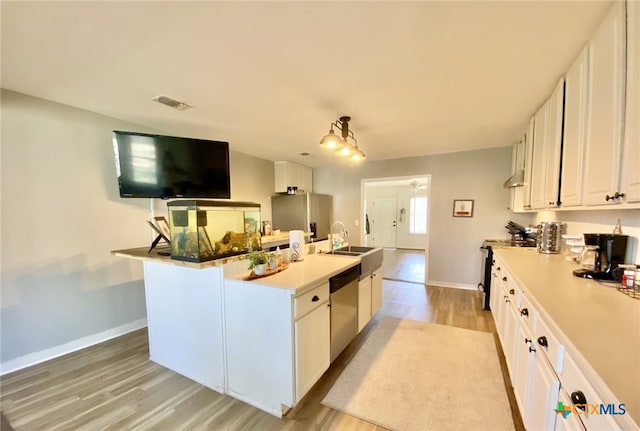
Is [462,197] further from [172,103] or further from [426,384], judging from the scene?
[172,103]

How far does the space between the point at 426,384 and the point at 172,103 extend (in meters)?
3.42

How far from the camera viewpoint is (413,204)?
881 centimetres

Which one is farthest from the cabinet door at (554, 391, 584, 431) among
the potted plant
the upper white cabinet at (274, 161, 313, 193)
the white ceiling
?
the upper white cabinet at (274, 161, 313, 193)

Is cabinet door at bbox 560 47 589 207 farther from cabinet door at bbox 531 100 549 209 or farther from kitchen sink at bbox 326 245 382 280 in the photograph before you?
kitchen sink at bbox 326 245 382 280

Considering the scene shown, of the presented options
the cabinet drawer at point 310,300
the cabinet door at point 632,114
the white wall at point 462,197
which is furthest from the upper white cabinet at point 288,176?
the cabinet door at point 632,114

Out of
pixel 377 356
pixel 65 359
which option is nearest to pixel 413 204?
pixel 377 356

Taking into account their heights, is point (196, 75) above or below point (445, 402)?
above

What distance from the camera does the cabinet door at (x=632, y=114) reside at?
3.53 ft

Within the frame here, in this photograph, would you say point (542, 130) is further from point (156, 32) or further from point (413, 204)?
point (413, 204)

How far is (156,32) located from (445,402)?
314 cm

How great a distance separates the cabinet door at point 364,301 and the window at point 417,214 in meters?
6.56

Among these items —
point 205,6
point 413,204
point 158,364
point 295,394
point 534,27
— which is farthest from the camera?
point 413,204

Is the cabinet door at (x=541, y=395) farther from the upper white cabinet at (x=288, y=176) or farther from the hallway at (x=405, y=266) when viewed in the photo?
the upper white cabinet at (x=288, y=176)

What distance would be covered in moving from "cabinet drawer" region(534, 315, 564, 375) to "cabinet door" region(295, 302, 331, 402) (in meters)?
1.28
